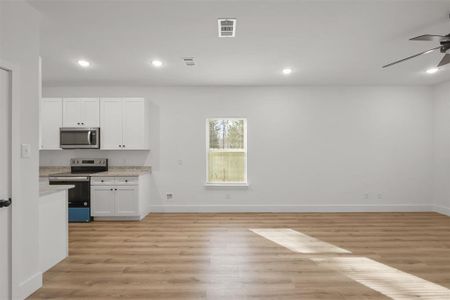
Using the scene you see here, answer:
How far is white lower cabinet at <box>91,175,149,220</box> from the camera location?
579 cm

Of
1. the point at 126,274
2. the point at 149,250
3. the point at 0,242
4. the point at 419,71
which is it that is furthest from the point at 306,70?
the point at 0,242

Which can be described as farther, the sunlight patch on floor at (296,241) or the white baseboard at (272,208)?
the white baseboard at (272,208)

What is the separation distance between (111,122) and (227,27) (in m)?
3.74

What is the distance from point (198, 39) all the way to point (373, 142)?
15.4 ft

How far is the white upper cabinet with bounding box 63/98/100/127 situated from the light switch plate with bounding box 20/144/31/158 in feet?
11.2

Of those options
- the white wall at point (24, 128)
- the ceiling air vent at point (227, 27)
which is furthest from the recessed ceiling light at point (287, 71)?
the white wall at point (24, 128)

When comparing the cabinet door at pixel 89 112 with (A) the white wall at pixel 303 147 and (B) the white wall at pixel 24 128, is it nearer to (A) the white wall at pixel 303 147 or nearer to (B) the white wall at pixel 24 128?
(A) the white wall at pixel 303 147

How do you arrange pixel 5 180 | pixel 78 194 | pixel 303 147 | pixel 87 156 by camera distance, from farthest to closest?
pixel 303 147 < pixel 87 156 < pixel 78 194 < pixel 5 180

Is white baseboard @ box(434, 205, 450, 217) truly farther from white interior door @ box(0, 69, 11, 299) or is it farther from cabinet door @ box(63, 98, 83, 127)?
cabinet door @ box(63, 98, 83, 127)

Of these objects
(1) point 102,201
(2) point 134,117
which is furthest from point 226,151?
(1) point 102,201

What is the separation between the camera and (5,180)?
2.58 m

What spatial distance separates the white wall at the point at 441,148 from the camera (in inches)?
243

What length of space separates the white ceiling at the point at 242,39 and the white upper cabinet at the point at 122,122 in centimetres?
53

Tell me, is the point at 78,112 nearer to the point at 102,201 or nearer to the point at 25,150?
the point at 102,201
